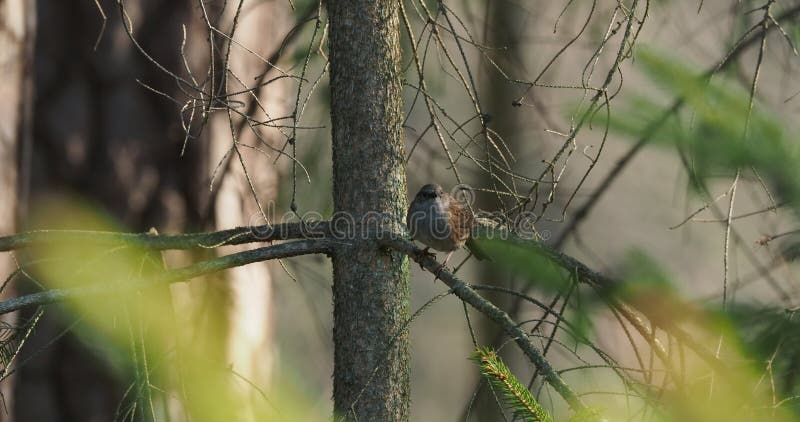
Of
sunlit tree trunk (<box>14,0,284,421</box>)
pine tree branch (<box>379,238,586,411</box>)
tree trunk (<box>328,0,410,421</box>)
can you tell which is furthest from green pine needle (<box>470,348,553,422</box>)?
sunlit tree trunk (<box>14,0,284,421</box>)

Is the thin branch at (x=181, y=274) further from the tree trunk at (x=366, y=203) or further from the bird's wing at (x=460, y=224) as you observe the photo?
the bird's wing at (x=460, y=224)

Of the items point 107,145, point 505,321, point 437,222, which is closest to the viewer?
point 505,321

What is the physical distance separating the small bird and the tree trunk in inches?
31.4

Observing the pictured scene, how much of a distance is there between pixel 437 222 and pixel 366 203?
903 mm

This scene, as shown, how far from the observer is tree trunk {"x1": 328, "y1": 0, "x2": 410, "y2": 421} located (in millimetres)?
1965

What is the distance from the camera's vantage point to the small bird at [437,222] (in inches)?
111

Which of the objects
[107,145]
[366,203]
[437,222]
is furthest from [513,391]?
[107,145]

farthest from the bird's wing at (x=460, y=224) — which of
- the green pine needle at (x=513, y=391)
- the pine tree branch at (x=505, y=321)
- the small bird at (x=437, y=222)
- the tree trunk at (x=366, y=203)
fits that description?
the green pine needle at (x=513, y=391)

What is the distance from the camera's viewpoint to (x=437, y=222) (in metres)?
2.86

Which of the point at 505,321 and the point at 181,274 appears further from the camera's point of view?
the point at 181,274

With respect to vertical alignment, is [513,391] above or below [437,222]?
below

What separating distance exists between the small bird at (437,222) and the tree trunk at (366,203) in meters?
0.80

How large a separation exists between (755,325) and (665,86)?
52 cm

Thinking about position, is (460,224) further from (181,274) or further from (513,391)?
(513,391)
